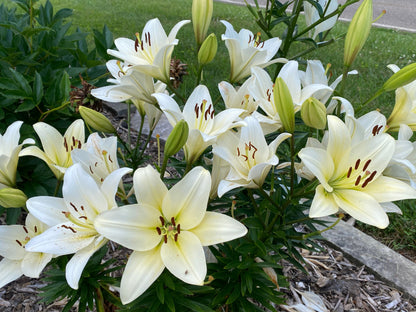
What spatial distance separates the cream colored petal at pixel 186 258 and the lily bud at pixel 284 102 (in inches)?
12.2

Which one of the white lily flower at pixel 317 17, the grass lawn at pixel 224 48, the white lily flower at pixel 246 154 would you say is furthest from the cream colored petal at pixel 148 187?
the grass lawn at pixel 224 48

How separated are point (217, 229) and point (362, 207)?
291 mm

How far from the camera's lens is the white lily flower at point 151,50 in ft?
3.29

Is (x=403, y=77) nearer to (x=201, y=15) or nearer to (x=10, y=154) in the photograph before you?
(x=201, y=15)

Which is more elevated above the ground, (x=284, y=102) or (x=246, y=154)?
(x=284, y=102)

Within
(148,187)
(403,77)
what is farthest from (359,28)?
(148,187)

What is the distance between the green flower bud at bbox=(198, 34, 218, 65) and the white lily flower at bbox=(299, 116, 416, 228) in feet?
1.21

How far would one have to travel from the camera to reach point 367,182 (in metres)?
0.80

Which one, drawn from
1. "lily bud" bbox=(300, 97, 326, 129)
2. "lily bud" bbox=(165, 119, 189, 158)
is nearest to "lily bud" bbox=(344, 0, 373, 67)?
"lily bud" bbox=(300, 97, 326, 129)

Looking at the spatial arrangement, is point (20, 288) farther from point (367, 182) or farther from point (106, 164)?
point (367, 182)

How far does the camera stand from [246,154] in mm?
855

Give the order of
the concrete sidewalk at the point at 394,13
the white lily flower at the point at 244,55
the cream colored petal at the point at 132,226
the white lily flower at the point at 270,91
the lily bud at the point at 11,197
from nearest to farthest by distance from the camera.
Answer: the cream colored petal at the point at 132,226 < the lily bud at the point at 11,197 < the white lily flower at the point at 270,91 < the white lily flower at the point at 244,55 < the concrete sidewalk at the point at 394,13

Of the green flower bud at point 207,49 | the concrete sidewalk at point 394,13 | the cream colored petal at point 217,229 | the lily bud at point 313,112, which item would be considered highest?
the green flower bud at point 207,49

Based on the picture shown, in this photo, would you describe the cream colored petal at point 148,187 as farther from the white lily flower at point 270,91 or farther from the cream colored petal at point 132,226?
the white lily flower at point 270,91
